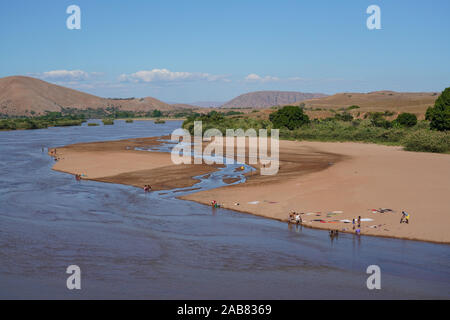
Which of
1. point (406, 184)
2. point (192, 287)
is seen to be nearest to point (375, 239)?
point (192, 287)

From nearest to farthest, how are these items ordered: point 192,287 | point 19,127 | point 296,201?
point 192,287, point 296,201, point 19,127

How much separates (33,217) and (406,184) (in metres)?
27.0

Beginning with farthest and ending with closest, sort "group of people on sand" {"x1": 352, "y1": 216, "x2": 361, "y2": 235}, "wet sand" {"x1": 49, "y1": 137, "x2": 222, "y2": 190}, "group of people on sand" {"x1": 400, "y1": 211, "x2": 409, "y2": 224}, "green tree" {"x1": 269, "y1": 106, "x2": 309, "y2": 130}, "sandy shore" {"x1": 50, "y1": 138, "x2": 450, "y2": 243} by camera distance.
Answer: "green tree" {"x1": 269, "y1": 106, "x2": 309, "y2": 130}, "wet sand" {"x1": 49, "y1": 137, "x2": 222, "y2": 190}, "sandy shore" {"x1": 50, "y1": 138, "x2": 450, "y2": 243}, "group of people on sand" {"x1": 400, "y1": 211, "x2": 409, "y2": 224}, "group of people on sand" {"x1": 352, "y1": 216, "x2": 361, "y2": 235}

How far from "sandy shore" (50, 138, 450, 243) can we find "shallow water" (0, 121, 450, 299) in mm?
1962

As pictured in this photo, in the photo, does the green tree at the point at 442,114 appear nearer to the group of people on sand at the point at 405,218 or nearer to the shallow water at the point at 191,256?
the group of people on sand at the point at 405,218

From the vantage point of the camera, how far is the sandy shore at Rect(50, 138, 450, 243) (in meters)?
25.8

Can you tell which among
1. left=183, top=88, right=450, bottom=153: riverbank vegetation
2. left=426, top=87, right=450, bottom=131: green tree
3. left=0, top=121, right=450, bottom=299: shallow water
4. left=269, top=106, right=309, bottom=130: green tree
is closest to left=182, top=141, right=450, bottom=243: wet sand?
left=0, top=121, right=450, bottom=299: shallow water

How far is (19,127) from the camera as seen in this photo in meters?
145

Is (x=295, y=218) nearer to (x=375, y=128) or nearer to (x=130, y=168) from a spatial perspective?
(x=130, y=168)

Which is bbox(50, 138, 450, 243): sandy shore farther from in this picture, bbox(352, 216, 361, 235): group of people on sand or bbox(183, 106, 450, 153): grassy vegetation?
bbox(183, 106, 450, 153): grassy vegetation

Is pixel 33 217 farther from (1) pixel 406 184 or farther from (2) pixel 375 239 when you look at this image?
(1) pixel 406 184

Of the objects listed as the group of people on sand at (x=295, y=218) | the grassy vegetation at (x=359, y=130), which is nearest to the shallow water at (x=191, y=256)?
the group of people on sand at (x=295, y=218)

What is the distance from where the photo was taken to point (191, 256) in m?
21.5

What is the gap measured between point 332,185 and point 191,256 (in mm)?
17598
